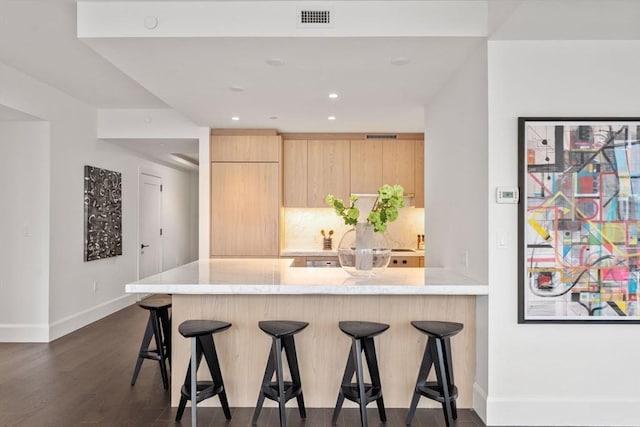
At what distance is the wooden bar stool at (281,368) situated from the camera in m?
2.59

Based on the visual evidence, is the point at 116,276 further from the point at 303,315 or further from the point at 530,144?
the point at 530,144

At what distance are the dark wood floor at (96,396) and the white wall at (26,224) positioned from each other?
40 cm

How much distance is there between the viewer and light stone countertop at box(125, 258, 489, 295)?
2664 millimetres

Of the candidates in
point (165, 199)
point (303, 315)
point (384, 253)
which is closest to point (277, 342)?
point (303, 315)

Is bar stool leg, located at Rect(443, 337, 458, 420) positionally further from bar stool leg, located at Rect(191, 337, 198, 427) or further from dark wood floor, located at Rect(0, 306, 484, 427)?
bar stool leg, located at Rect(191, 337, 198, 427)

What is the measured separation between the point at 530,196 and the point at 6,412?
3800 millimetres

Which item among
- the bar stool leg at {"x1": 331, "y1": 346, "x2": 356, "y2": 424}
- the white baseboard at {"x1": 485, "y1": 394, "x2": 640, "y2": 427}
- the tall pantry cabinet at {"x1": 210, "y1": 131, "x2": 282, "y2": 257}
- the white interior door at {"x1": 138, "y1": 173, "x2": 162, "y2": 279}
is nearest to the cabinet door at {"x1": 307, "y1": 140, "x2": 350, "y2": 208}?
the tall pantry cabinet at {"x1": 210, "y1": 131, "x2": 282, "y2": 257}

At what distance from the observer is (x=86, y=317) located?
530cm

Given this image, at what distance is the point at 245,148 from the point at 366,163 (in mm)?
1622

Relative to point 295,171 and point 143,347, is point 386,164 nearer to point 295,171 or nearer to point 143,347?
point 295,171

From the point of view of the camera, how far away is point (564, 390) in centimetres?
271

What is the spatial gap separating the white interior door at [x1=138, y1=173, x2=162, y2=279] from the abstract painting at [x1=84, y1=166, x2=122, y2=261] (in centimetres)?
85

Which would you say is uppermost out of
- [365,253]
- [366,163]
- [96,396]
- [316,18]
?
[316,18]

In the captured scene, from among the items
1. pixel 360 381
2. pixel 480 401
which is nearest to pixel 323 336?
pixel 360 381
